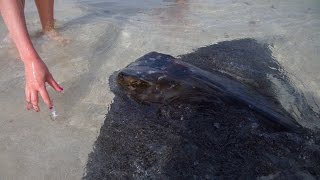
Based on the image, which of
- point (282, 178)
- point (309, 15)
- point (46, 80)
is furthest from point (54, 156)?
point (309, 15)

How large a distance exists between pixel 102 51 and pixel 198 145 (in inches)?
92.6

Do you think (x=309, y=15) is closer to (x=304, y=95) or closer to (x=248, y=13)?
(x=248, y=13)

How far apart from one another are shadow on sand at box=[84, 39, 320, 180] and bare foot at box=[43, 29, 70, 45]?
6.54 feet

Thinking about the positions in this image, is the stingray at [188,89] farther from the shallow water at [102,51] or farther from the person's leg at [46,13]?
the person's leg at [46,13]

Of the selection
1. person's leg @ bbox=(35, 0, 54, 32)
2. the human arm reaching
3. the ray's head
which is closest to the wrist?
the human arm reaching

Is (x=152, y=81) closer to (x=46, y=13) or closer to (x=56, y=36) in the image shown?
(x=56, y=36)

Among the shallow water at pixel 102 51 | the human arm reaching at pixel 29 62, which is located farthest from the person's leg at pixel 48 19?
the human arm reaching at pixel 29 62

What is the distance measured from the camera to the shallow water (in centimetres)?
269

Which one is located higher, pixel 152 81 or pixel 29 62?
pixel 29 62

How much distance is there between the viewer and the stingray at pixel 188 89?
2.39m

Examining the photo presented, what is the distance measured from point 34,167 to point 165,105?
3.30ft

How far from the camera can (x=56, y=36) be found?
439 cm

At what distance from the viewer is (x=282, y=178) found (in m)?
2.03

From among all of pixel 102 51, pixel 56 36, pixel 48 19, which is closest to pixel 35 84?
pixel 102 51
